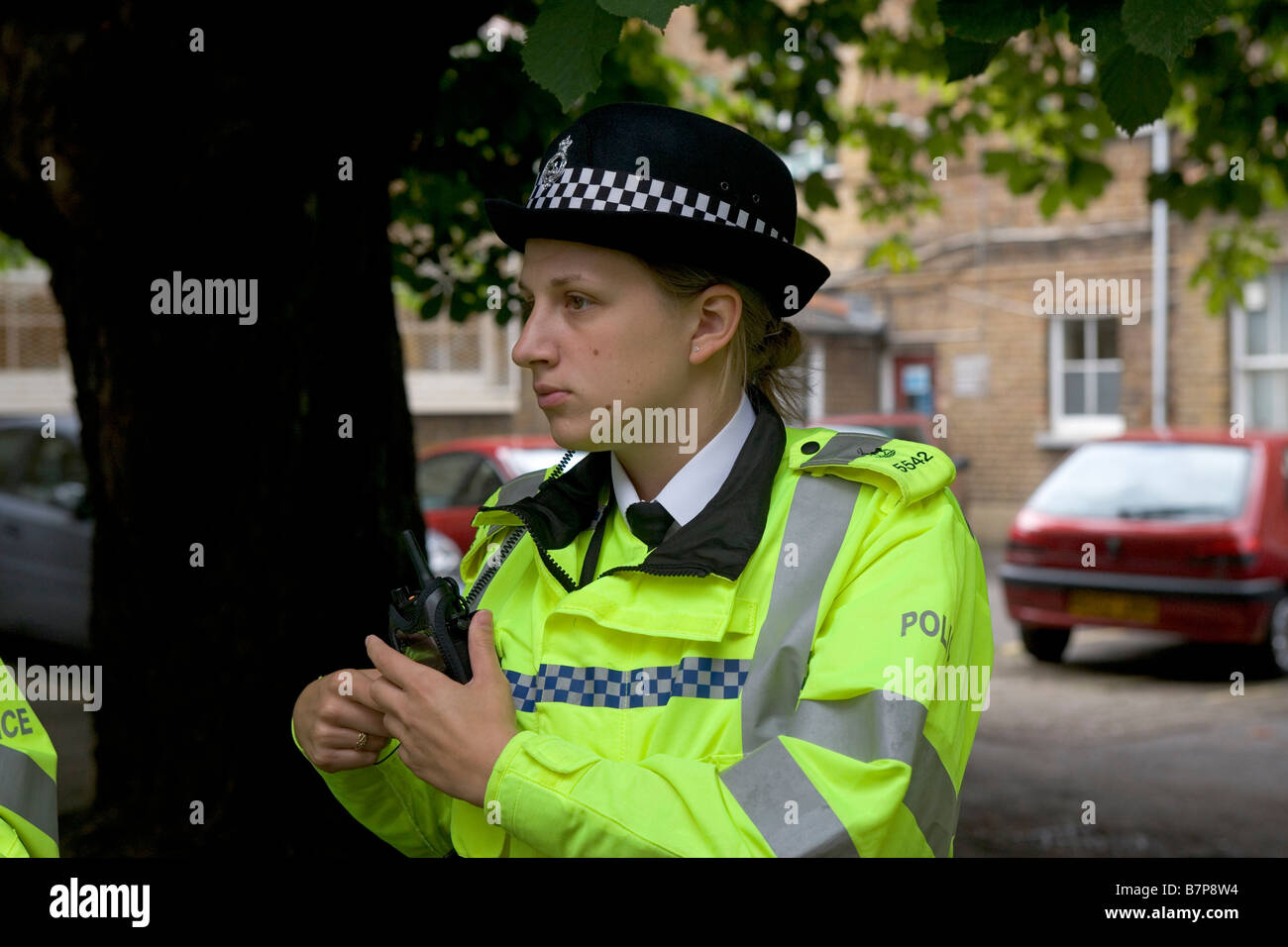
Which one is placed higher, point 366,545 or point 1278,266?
point 1278,266

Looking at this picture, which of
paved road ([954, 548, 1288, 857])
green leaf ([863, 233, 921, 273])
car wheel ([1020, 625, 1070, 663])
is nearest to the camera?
paved road ([954, 548, 1288, 857])

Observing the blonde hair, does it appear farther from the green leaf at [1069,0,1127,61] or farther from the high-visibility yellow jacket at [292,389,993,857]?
the green leaf at [1069,0,1127,61]

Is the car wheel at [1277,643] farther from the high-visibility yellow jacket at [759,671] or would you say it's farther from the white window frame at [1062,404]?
the white window frame at [1062,404]

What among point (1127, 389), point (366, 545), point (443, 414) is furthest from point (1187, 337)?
point (366, 545)

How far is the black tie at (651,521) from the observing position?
1.70 metres

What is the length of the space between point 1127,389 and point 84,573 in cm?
1291

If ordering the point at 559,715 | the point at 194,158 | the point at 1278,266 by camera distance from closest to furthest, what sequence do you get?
1. the point at 559,715
2. the point at 194,158
3. the point at 1278,266

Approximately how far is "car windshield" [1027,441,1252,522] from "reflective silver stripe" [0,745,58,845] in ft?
25.5

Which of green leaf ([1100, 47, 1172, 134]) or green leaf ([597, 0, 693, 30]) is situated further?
green leaf ([1100, 47, 1172, 134])

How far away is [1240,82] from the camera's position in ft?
16.7

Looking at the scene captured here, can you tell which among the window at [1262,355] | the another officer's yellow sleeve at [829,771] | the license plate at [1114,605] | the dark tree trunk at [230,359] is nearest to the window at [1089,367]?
the window at [1262,355]

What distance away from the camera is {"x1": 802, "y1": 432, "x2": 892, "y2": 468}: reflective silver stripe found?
5.34 feet

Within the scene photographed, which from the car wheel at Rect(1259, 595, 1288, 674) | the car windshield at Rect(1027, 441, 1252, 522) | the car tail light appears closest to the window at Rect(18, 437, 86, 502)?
the car windshield at Rect(1027, 441, 1252, 522)

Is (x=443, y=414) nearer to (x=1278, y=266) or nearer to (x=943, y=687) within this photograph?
(x=1278, y=266)
